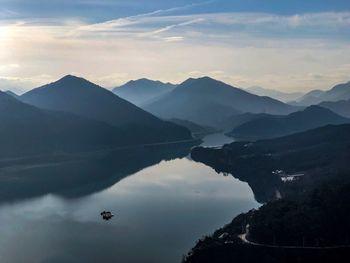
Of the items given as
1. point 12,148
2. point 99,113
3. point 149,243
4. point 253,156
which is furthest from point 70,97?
point 149,243

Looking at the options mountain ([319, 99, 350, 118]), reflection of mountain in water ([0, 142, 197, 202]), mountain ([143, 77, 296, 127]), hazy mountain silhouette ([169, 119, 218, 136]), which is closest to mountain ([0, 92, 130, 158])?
reflection of mountain in water ([0, 142, 197, 202])

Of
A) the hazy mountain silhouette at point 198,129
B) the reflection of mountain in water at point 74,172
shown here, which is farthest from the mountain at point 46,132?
the hazy mountain silhouette at point 198,129

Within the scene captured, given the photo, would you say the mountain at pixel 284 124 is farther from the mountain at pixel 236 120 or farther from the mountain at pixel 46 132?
the mountain at pixel 46 132

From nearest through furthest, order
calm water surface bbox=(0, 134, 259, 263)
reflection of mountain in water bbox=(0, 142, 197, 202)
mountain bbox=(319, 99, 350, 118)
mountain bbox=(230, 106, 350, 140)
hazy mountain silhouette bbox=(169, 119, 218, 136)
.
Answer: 1. calm water surface bbox=(0, 134, 259, 263)
2. reflection of mountain in water bbox=(0, 142, 197, 202)
3. mountain bbox=(230, 106, 350, 140)
4. hazy mountain silhouette bbox=(169, 119, 218, 136)
5. mountain bbox=(319, 99, 350, 118)

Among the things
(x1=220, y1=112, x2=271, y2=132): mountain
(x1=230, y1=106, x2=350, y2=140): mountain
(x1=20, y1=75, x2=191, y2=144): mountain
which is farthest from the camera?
(x1=220, y1=112, x2=271, y2=132): mountain

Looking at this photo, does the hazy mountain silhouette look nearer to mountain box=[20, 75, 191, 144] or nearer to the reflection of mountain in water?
mountain box=[20, 75, 191, 144]

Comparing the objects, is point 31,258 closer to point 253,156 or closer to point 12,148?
point 253,156
